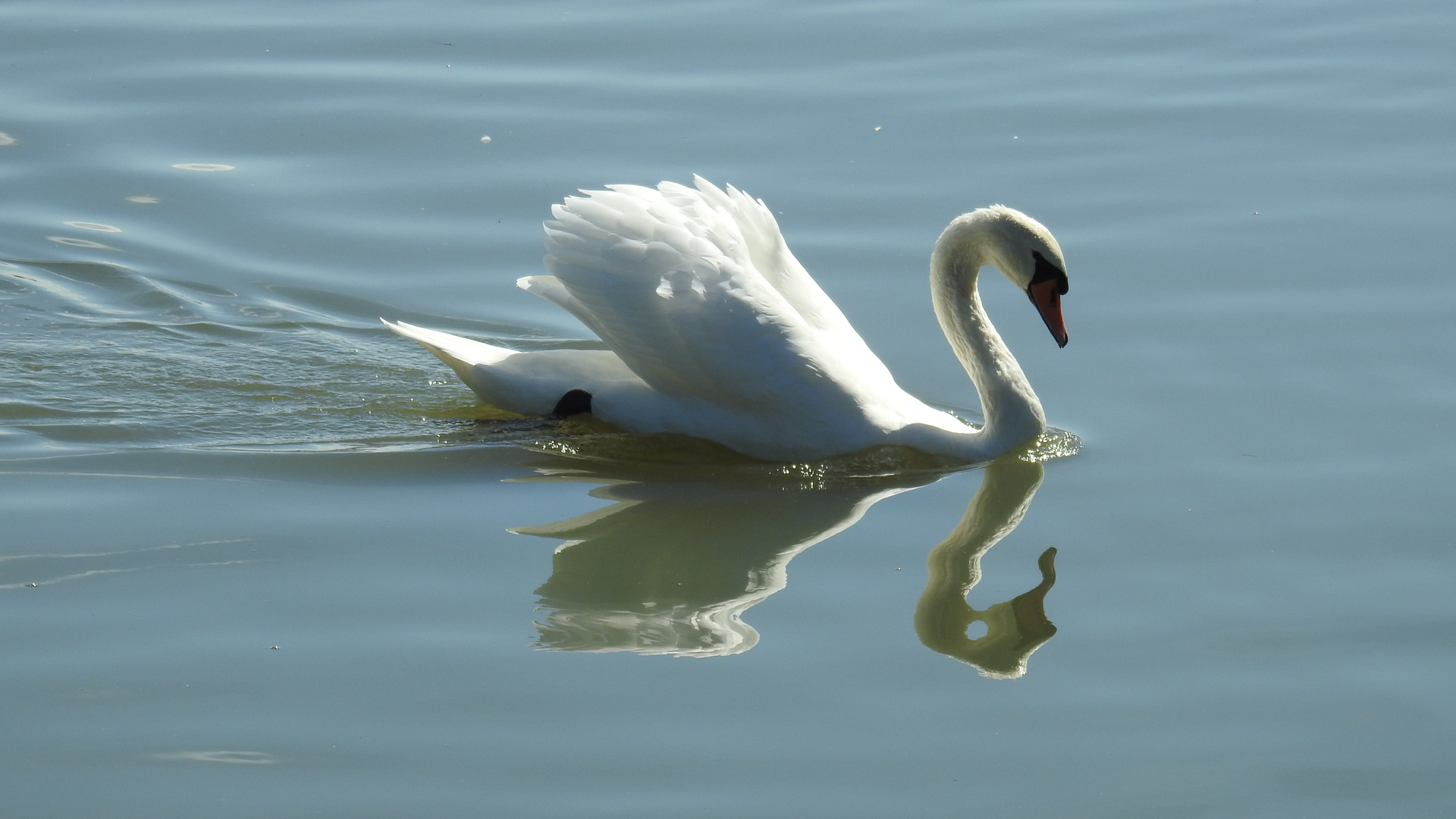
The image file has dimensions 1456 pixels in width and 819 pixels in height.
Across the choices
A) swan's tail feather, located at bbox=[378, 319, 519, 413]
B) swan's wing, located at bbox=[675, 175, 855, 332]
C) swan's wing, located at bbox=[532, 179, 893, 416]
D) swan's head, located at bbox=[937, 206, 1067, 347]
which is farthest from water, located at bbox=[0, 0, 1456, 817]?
swan's wing, located at bbox=[675, 175, 855, 332]

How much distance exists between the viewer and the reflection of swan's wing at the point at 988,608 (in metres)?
5.61

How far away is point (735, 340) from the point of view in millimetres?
6660

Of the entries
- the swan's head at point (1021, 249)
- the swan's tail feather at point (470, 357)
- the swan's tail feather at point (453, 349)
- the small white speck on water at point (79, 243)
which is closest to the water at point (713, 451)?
the small white speck on water at point (79, 243)

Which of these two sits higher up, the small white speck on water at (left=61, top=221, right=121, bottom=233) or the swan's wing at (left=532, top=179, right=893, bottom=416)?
the small white speck on water at (left=61, top=221, right=121, bottom=233)

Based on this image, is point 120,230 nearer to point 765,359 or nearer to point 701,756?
point 765,359

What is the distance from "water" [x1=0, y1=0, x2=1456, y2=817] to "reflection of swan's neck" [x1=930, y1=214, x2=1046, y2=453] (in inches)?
7.0

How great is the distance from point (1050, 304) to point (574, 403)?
2016 mm

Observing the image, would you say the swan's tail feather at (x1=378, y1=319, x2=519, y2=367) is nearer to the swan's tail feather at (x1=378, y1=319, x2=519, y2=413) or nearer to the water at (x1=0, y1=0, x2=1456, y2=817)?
the swan's tail feather at (x1=378, y1=319, x2=519, y2=413)

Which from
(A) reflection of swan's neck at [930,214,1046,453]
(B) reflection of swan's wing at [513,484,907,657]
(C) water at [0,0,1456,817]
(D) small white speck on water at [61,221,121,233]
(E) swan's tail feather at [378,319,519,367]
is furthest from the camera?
(D) small white speck on water at [61,221,121,233]

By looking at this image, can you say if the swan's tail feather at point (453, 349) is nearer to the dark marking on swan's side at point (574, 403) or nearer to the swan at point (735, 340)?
the swan at point (735, 340)

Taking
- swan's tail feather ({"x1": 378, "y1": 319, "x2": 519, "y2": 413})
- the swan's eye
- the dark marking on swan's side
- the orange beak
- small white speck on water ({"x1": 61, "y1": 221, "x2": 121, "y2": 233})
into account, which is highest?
small white speck on water ({"x1": 61, "y1": 221, "x2": 121, "y2": 233})

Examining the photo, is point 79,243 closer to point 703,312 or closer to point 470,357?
point 470,357

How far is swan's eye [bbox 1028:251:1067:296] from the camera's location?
23.5 ft

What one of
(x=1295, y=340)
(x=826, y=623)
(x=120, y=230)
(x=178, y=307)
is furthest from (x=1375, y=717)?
(x=120, y=230)
